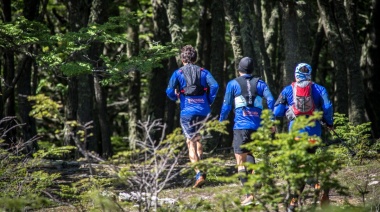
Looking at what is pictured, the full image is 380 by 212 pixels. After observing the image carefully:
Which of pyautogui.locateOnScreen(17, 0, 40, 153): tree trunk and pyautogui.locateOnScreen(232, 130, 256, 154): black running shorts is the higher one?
pyautogui.locateOnScreen(17, 0, 40, 153): tree trunk

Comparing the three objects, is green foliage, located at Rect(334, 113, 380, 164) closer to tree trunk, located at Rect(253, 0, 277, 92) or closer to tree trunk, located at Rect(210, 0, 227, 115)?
tree trunk, located at Rect(253, 0, 277, 92)

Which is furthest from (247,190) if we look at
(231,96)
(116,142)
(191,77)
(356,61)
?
(116,142)

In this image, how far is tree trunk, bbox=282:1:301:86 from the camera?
16141 millimetres

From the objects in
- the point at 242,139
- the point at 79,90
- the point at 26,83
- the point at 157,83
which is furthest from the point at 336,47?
the point at 242,139

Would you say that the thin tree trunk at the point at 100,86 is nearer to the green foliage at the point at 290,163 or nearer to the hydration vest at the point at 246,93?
the hydration vest at the point at 246,93

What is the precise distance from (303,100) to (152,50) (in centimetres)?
781

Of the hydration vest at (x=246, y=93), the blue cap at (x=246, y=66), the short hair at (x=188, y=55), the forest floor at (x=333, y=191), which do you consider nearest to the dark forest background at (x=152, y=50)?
the forest floor at (x=333, y=191)

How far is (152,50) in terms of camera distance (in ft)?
54.5

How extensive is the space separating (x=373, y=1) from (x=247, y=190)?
1677 cm

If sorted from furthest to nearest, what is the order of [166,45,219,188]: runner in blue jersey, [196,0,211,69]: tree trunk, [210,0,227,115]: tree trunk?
[196,0,211,69]: tree trunk < [210,0,227,115]: tree trunk < [166,45,219,188]: runner in blue jersey

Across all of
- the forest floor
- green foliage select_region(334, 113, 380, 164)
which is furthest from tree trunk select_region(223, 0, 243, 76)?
green foliage select_region(334, 113, 380, 164)

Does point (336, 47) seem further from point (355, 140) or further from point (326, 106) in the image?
point (326, 106)

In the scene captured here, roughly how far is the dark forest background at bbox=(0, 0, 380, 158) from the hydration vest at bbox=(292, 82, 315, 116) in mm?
3167

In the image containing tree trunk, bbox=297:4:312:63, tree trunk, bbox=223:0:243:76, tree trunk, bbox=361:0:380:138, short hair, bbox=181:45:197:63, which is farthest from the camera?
tree trunk, bbox=361:0:380:138
